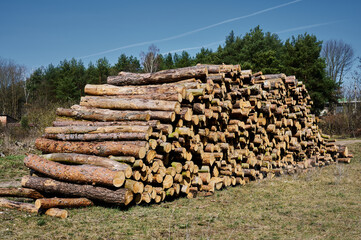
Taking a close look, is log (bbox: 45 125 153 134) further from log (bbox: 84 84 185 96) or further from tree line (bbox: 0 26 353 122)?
tree line (bbox: 0 26 353 122)

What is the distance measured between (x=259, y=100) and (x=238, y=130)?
1.61 m

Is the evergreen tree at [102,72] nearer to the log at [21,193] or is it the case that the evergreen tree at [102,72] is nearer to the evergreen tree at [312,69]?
the evergreen tree at [312,69]

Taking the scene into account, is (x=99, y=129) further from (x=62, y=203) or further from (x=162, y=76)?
(x=162, y=76)

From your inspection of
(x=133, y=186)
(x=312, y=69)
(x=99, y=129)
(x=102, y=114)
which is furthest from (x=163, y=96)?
(x=312, y=69)

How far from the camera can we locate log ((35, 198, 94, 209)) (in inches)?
222

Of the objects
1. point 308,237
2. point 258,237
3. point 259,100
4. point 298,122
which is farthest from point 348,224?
point 298,122

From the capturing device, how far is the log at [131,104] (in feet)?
23.8

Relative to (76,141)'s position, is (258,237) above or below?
below

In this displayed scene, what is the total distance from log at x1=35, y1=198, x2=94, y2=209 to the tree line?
23.3 m

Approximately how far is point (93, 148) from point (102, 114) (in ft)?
4.27

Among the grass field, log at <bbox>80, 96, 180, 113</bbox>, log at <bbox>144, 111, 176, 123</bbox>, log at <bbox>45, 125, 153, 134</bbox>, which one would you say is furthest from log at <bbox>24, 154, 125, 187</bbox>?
log at <bbox>80, 96, 180, 113</bbox>

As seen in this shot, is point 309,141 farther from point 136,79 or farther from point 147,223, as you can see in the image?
point 147,223

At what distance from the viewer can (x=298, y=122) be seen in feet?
41.5

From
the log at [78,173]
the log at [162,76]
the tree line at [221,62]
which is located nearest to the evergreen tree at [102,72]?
the tree line at [221,62]
